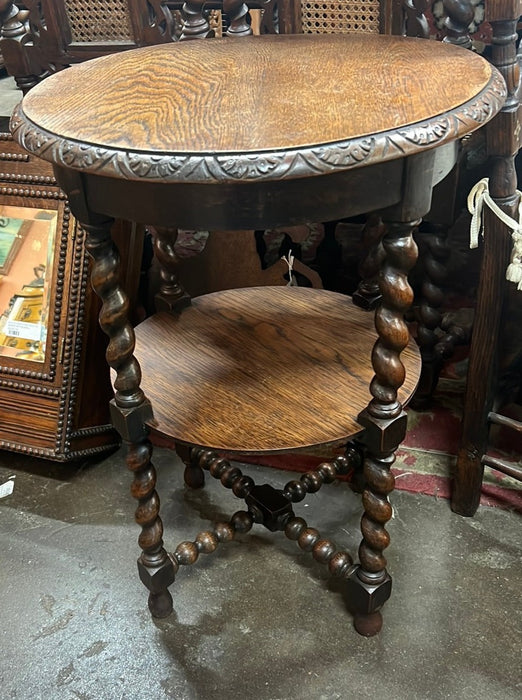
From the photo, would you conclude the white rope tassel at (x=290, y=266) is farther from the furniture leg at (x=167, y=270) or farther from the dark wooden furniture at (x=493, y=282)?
the dark wooden furniture at (x=493, y=282)

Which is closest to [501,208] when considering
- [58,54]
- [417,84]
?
[417,84]

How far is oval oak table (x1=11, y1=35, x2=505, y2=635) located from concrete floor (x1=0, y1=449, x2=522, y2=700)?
0.08 meters

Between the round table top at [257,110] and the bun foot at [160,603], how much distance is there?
0.80 m

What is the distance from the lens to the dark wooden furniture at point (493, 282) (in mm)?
1151

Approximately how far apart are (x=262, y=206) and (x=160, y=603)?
79 centimetres

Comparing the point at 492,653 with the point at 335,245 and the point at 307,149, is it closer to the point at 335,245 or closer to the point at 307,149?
the point at 307,149

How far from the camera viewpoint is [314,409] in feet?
3.74

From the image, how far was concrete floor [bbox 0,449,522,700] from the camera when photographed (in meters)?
1.18

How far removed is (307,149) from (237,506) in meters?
0.96

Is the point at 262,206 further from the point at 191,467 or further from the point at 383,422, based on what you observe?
the point at 191,467

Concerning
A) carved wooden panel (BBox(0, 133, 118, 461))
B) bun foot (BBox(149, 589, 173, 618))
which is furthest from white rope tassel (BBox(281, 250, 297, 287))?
bun foot (BBox(149, 589, 173, 618))

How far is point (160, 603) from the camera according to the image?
1.28 metres

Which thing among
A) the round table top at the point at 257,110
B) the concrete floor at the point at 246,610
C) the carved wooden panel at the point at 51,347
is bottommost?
the concrete floor at the point at 246,610

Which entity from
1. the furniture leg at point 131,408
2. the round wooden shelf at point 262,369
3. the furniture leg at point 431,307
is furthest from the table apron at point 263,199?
the furniture leg at point 431,307
